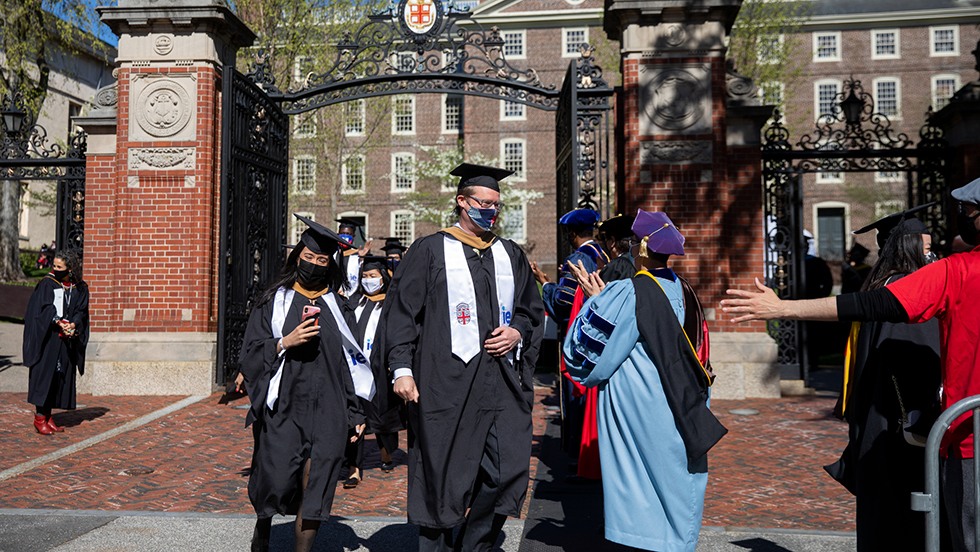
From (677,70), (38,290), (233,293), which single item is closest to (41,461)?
(38,290)

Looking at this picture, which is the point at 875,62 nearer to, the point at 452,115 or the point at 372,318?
the point at 452,115

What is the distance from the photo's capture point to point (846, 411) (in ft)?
14.5

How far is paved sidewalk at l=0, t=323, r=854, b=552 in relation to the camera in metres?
5.29

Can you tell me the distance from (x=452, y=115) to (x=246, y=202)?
33.7m

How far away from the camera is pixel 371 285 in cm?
782

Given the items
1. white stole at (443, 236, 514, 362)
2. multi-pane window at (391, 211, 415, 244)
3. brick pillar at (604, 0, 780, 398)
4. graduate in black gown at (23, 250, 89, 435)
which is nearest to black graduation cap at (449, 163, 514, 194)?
white stole at (443, 236, 514, 362)

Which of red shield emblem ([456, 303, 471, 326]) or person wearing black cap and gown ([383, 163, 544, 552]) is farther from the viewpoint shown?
red shield emblem ([456, 303, 471, 326])

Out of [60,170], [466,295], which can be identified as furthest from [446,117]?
[466,295]

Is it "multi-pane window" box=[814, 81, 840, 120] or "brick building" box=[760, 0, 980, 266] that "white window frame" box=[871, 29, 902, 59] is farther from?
"multi-pane window" box=[814, 81, 840, 120]

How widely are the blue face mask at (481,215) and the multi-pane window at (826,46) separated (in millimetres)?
45480

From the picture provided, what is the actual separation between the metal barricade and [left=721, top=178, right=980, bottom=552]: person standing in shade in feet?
0.27

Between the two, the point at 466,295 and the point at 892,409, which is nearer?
the point at 892,409

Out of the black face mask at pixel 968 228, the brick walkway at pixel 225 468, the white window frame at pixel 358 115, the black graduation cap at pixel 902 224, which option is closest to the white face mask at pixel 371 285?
the brick walkway at pixel 225 468

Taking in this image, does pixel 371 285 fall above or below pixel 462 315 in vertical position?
above
